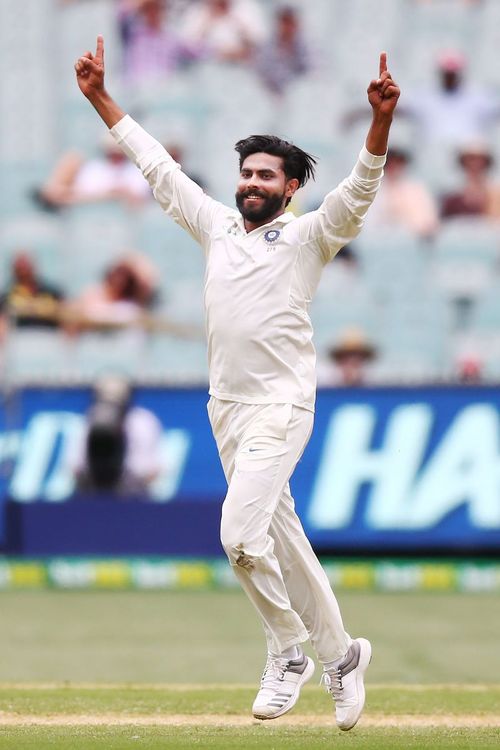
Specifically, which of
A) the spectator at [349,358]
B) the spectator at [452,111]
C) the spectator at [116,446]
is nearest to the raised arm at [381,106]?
the spectator at [116,446]

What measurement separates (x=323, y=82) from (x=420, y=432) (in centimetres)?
579

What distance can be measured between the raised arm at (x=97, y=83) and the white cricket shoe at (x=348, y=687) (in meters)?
1.97

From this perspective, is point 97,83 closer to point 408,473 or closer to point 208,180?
point 408,473

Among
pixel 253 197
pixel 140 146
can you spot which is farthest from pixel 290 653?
pixel 140 146

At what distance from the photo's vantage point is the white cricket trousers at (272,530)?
4.75 metres

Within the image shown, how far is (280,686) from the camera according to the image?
4.91 metres

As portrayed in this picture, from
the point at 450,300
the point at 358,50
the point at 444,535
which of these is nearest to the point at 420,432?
the point at 444,535

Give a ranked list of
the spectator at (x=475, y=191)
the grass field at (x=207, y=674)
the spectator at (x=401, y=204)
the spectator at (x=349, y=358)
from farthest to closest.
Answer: the spectator at (x=475, y=191)
the spectator at (x=401, y=204)
the spectator at (x=349, y=358)
the grass field at (x=207, y=674)

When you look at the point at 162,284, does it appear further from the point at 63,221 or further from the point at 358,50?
the point at 358,50

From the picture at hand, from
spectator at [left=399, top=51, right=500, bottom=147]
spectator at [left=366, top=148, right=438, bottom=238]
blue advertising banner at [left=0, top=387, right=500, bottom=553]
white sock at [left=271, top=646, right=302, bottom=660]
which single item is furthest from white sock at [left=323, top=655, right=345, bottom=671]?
spectator at [left=399, top=51, right=500, bottom=147]

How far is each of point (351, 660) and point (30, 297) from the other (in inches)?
338

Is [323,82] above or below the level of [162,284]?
above

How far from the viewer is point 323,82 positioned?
1466 centimetres

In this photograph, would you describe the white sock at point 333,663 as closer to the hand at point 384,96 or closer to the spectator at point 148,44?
the hand at point 384,96
